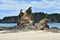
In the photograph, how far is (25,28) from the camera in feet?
133

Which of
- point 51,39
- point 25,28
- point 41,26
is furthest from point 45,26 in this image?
point 51,39

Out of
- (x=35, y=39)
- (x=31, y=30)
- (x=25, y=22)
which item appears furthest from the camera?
(x=25, y=22)

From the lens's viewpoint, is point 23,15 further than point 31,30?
Yes

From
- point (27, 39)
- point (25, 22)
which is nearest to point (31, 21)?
point (25, 22)

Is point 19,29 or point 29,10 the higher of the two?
point 29,10

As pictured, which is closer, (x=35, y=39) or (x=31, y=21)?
(x=35, y=39)

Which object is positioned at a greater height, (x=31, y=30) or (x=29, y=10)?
(x=29, y=10)

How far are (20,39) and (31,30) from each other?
1289cm

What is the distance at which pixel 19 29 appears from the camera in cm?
4084

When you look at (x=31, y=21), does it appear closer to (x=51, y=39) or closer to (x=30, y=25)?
(x=30, y=25)

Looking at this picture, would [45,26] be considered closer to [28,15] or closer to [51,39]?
[28,15]

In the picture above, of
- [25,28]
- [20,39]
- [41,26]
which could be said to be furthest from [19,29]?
[20,39]

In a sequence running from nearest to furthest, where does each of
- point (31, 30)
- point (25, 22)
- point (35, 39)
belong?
point (35, 39)
point (31, 30)
point (25, 22)

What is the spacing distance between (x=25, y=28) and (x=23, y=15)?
9.87 feet
